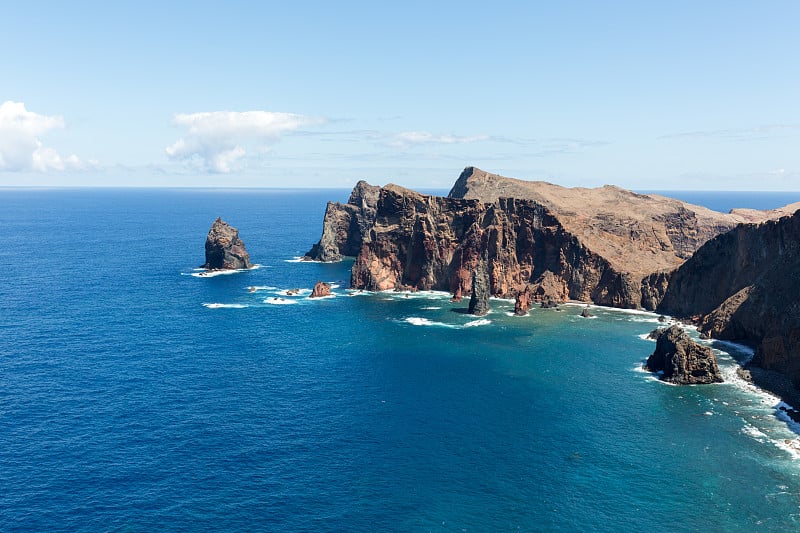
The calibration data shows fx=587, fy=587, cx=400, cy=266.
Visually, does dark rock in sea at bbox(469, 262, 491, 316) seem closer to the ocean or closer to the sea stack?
the sea stack

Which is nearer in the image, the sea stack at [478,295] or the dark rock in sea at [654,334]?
the dark rock in sea at [654,334]

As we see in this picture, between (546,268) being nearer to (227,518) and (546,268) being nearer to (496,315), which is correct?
(496,315)

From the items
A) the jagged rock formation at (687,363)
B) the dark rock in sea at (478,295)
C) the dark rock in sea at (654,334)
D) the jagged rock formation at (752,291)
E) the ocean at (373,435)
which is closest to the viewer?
the ocean at (373,435)

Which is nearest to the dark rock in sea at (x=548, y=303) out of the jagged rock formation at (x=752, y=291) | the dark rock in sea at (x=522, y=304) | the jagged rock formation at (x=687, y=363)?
the dark rock in sea at (x=522, y=304)

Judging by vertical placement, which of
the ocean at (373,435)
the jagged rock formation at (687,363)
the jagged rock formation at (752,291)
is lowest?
the ocean at (373,435)

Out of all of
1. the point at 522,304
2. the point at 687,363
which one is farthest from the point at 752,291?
the point at 522,304

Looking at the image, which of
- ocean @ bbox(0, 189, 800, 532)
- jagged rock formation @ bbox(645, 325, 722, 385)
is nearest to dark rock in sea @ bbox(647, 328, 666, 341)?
ocean @ bbox(0, 189, 800, 532)

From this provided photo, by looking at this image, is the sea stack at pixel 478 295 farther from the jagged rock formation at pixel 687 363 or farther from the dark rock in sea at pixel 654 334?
the jagged rock formation at pixel 687 363

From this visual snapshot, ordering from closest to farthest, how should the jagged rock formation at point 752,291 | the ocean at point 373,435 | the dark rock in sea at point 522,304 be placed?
1. the ocean at point 373,435
2. the jagged rock formation at point 752,291
3. the dark rock in sea at point 522,304
